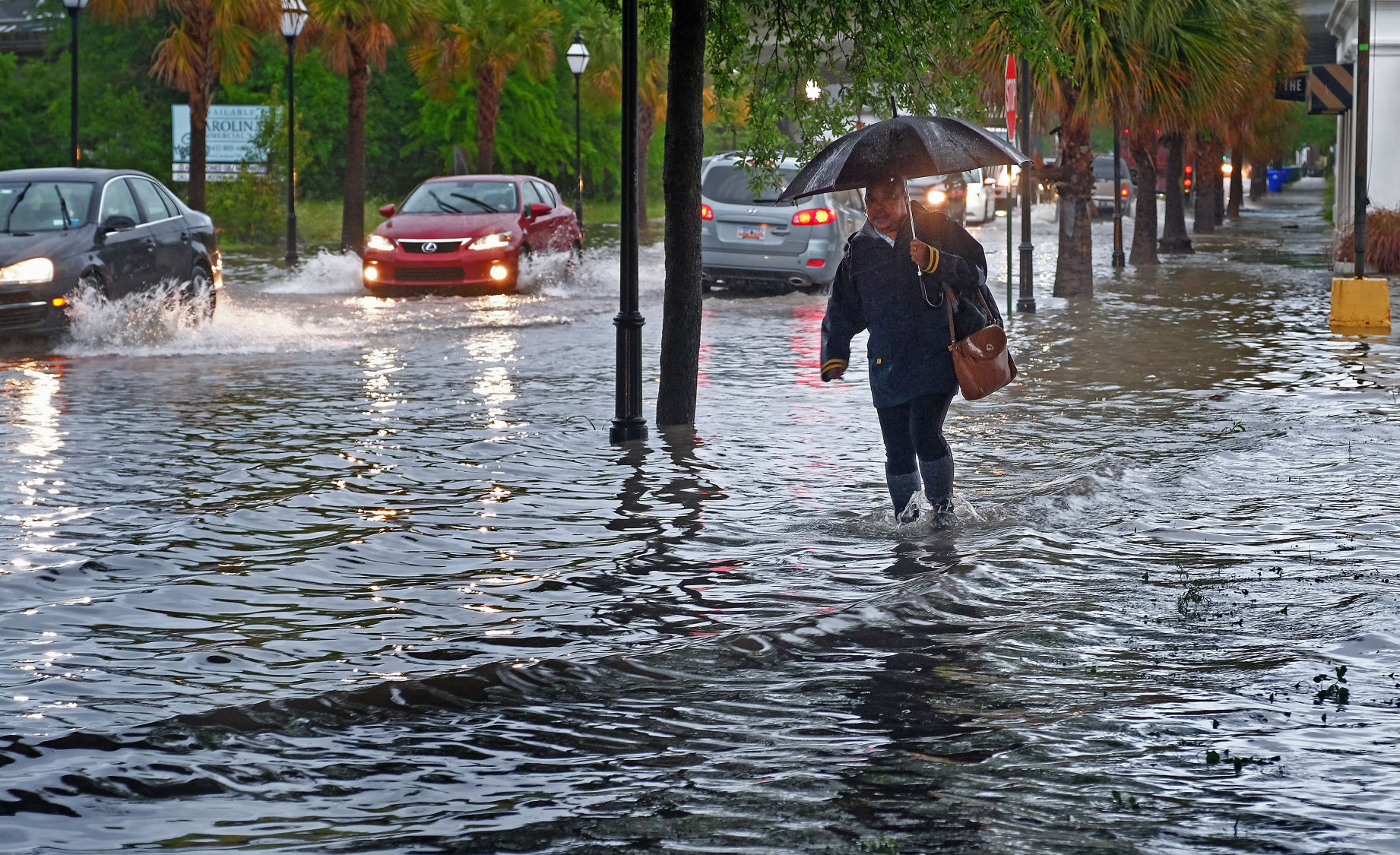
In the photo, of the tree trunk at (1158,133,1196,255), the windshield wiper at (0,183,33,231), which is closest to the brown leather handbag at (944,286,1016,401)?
the windshield wiper at (0,183,33,231)

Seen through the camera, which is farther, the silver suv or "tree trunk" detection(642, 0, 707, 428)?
the silver suv

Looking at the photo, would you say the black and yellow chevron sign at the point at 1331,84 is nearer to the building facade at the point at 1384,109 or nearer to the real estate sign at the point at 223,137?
the building facade at the point at 1384,109

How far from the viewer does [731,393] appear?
1378 cm

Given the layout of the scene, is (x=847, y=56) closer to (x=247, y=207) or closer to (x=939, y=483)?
(x=939, y=483)

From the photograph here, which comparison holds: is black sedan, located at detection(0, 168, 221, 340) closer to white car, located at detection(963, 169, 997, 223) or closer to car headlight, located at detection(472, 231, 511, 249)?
car headlight, located at detection(472, 231, 511, 249)

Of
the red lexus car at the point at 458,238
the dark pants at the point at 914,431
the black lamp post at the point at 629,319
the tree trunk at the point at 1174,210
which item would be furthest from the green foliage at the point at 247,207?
the dark pants at the point at 914,431

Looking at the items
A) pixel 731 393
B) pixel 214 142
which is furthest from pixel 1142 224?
pixel 214 142

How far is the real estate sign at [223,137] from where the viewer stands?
153ft

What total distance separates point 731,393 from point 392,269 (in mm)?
10239

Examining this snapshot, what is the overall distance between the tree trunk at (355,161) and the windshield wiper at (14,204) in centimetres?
1652

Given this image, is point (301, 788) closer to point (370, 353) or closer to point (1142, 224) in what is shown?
point (370, 353)

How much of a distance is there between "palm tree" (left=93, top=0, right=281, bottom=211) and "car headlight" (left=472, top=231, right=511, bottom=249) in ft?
44.8

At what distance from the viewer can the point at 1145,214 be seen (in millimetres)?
31688

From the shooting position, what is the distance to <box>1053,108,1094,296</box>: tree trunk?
23.2 meters
